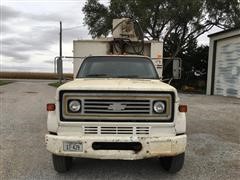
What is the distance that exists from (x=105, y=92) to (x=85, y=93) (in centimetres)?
30

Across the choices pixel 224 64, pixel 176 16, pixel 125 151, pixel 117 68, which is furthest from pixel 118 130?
pixel 176 16

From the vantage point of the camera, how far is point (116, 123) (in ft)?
17.2

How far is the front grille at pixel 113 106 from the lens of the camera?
17.4ft

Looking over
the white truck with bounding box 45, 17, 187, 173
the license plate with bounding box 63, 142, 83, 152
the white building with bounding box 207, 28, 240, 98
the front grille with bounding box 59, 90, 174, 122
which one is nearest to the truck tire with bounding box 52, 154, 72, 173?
the white truck with bounding box 45, 17, 187, 173

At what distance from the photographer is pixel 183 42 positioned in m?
35.1

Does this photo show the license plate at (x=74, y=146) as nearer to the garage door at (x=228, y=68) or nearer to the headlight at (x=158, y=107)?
the headlight at (x=158, y=107)

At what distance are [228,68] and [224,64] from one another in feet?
2.68

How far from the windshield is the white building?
16144mm

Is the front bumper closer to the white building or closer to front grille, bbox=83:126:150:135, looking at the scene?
front grille, bbox=83:126:150:135

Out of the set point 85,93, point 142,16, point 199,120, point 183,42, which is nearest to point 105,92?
point 85,93

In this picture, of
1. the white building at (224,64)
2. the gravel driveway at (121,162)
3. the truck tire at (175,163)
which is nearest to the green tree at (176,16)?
the white building at (224,64)

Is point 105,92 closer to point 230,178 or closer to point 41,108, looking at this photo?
point 230,178

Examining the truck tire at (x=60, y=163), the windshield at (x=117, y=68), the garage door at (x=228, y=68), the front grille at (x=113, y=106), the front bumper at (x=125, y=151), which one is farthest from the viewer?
the garage door at (x=228, y=68)

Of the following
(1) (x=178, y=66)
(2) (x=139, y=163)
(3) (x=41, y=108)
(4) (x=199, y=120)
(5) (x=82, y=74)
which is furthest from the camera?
(3) (x=41, y=108)
